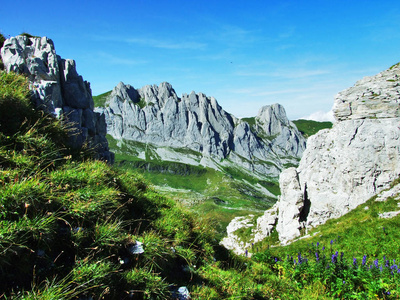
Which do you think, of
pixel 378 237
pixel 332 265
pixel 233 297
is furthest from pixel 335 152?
pixel 233 297

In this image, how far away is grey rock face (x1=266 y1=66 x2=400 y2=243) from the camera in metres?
41.8

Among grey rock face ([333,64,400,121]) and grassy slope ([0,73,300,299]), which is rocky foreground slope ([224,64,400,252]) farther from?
grassy slope ([0,73,300,299])

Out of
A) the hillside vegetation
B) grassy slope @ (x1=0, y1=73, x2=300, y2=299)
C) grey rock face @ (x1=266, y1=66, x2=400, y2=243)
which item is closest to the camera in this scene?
grassy slope @ (x1=0, y1=73, x2=300, y2=299)

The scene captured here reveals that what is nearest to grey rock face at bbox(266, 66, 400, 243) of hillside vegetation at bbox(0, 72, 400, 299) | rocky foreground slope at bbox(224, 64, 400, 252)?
rocky foreground slope at bbox(224, 64, 400, 252)

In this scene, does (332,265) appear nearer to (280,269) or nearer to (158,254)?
(280,269)

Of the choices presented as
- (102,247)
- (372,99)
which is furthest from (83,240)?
(372,99)

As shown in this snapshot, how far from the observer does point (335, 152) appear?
164 ft

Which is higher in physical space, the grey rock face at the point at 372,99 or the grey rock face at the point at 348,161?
the grey rock face at the point at 372,99

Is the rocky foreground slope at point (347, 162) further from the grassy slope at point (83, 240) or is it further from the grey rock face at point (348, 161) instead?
the grassy slope at point (83, 240)

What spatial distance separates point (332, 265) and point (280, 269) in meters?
1.81

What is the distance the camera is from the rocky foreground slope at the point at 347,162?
137 ft

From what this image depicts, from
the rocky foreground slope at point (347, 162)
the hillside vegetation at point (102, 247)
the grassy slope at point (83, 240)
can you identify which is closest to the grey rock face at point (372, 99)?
the rocky foreground slope at point (347, 162)

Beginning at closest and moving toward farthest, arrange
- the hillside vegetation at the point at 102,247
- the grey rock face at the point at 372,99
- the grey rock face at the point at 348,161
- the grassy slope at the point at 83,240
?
the grassy slope at the point at 83,240
the hillside vegetation at the point at 102,247
the grey rock face at the point at 348,161
the grey rock face at the point at 372,99

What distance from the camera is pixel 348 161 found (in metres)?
46.4
